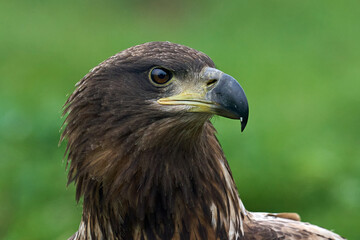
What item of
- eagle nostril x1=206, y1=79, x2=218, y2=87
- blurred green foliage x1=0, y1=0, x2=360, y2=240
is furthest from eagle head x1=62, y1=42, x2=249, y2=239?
blurred green foliage x1=0, y1=0, x2=360, y2=240

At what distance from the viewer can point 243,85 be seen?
10.4m

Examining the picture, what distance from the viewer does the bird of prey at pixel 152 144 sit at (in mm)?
3525

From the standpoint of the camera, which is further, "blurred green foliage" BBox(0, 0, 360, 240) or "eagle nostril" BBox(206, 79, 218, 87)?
"blurred green foliage" BBox(0, 0, 360, 240)

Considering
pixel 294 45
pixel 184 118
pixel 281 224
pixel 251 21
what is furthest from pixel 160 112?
pixel 251 21

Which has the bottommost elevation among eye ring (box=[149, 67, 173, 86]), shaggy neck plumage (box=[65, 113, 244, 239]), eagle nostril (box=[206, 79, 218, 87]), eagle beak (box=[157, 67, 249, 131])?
shaggy neck plumage (box=[65, 113, 244, 239])

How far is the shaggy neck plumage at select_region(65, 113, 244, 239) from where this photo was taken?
3.54 metres

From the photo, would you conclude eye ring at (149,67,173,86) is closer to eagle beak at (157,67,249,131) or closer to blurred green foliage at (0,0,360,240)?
eagle beak at (157,67,249,131)

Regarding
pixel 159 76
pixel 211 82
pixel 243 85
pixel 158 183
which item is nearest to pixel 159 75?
pixel 159 76

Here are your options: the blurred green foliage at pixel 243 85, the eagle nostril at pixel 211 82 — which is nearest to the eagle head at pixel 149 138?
the eagle nostril at pixel 211 82

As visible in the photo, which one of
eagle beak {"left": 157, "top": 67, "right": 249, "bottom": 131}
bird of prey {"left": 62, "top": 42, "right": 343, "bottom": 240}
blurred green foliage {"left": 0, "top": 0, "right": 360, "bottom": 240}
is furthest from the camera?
blurred green foliage {"left": 0, "top": 0, "right": 360, "bottom": 240}

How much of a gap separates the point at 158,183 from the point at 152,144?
0.72 feet

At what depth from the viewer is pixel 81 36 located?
12.9 m

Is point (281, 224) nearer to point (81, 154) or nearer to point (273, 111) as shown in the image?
point (81, 154)

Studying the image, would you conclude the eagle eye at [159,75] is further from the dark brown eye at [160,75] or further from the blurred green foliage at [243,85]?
the blurred green foliage at [243,85]
